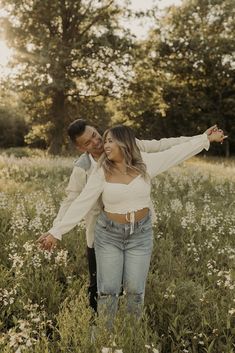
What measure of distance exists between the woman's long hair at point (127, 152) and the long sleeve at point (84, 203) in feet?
0.29

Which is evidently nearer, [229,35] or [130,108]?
[130,108]

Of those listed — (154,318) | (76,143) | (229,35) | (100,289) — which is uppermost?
(229,35)

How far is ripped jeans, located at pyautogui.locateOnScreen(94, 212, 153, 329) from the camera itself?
4219mm

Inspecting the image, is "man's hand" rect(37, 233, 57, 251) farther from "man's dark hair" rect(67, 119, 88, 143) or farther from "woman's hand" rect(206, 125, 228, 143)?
"woman's hand" rect(206, 125, 228, 143)

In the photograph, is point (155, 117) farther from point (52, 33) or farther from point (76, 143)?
point (76, 143)

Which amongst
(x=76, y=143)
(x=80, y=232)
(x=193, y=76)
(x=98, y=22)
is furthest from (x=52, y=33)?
(x=76, y=143)

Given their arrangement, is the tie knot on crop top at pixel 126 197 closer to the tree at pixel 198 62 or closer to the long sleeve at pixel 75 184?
the long sleeve at pixel 75 184

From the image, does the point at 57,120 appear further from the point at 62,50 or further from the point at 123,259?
the point at 123,259

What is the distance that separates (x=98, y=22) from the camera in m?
25.9

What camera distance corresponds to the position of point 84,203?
4.33 m

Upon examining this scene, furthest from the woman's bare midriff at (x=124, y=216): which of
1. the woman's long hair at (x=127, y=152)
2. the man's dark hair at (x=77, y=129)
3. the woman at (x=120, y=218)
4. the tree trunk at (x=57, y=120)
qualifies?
the tree trunk at (x=57, y=120)

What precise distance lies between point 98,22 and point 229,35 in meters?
16.2

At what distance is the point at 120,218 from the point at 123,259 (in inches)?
14.9

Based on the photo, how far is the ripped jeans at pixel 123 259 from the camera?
4.22 m
